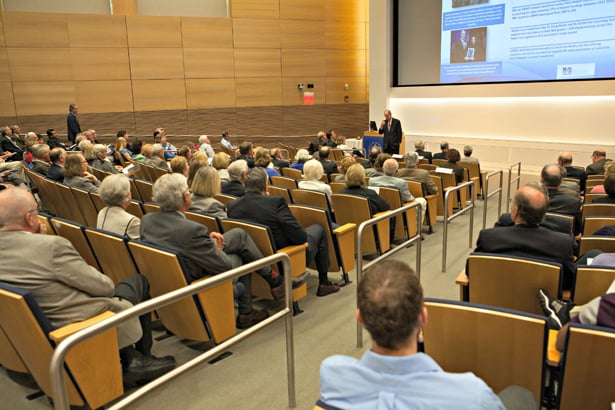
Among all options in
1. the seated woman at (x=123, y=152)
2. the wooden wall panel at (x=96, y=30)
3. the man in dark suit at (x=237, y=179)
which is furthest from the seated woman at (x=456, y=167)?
the wooden wall panel at (x=96, y=30)

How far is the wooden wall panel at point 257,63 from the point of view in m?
13.5

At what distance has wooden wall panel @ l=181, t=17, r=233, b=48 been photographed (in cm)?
1284

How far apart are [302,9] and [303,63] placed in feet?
5.14

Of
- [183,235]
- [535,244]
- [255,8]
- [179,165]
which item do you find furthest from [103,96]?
[535,244]

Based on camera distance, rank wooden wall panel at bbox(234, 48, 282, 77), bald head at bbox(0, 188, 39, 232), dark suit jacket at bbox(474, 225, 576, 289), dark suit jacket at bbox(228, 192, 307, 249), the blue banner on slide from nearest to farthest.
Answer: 1. bald head at bbox(0, 188, 39, 232)
2. dark suit jacket at bbox(474, 225, 576, 289)
3. dark suit jacket at bbox(228, 192, 307, 249)
4. the blue banner on slide
5. wooden wall panel at bbox(234, 48, 282, 77)

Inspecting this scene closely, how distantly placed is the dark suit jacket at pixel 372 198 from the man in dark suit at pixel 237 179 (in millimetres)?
1057

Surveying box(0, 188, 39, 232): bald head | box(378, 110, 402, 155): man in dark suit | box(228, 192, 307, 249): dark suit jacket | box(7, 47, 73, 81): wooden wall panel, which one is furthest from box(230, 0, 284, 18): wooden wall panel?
Result: box(0, 188, 39, 232): bald head

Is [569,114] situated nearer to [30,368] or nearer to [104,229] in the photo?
[104,229]

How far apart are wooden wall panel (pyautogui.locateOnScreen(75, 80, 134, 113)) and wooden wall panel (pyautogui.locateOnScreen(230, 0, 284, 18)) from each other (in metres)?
3.69

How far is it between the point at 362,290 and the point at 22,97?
42.6ft

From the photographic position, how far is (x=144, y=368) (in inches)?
108

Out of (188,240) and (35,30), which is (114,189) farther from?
(35,30)

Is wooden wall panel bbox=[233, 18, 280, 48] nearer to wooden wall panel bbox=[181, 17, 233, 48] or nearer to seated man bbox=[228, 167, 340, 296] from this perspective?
wooden wall panel bbox=[181, 17, 233, 48]

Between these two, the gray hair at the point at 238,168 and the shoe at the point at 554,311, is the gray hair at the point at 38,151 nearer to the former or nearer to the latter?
the gray hair at the point at 238,168
